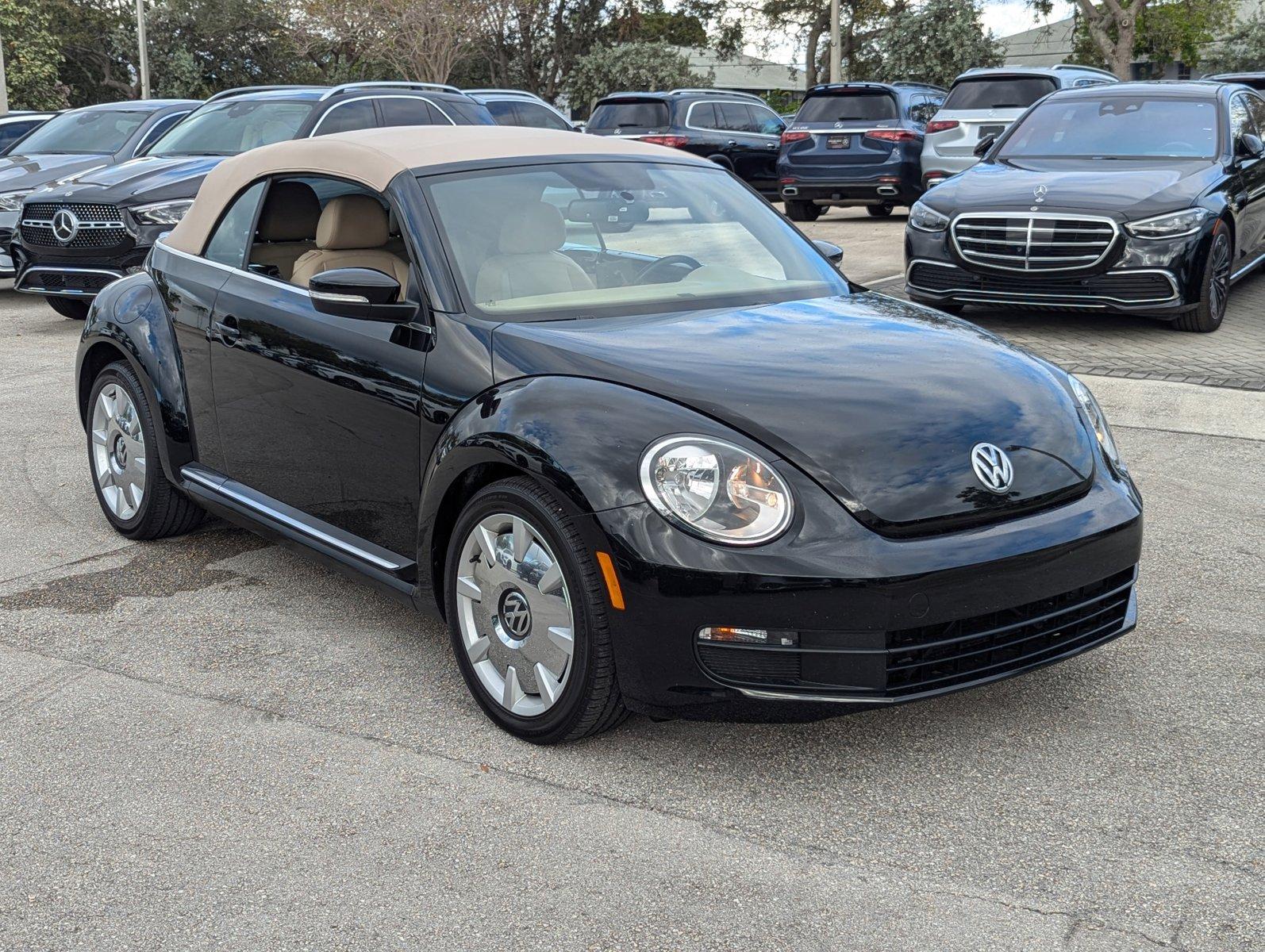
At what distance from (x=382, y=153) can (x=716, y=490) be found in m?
1.84

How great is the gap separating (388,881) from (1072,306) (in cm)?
741

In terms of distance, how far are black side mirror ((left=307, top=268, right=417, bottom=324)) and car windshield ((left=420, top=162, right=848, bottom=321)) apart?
194 mm

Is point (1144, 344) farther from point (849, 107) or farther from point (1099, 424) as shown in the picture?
point (849, 107)

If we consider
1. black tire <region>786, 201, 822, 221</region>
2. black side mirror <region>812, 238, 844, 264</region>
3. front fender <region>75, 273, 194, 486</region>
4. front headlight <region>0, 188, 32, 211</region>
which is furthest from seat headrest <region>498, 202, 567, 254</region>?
black tire <region>786, 201, 822, 221</region>

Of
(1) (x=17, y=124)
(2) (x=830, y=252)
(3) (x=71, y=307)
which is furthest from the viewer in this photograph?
(1) (x=17, y=124)

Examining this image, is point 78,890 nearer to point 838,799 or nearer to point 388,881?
point 388,881

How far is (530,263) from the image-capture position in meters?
4.27

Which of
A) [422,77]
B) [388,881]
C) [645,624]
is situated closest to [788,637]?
[645,624]

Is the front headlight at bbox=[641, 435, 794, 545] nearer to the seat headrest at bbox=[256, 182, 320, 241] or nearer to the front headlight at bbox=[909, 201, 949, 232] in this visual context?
the seat headrest at bbox=[256, 182, 320, 241]

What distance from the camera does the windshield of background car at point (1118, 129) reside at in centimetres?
1023

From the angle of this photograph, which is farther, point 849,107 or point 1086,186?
point 849,107

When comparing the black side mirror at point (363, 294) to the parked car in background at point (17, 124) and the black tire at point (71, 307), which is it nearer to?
the black tire at point (71, 307)

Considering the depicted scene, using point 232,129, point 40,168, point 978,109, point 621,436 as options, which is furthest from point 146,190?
point 978,109

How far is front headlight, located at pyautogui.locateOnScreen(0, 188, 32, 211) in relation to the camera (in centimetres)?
1264
